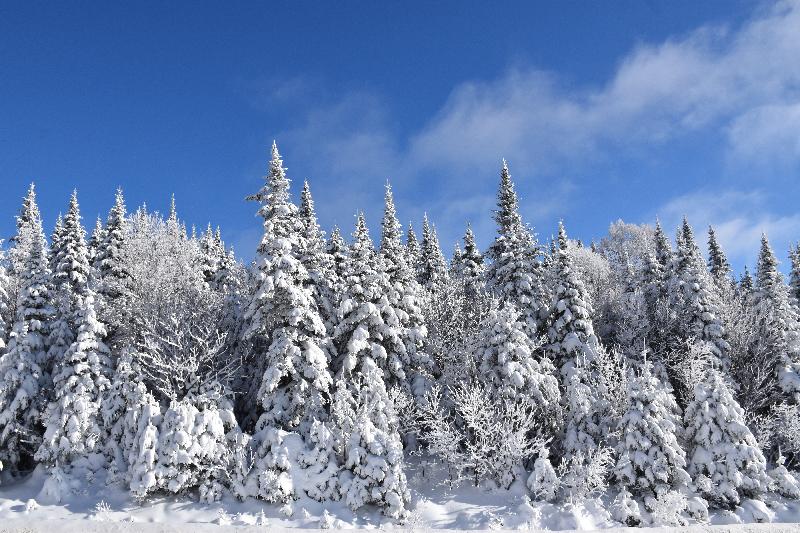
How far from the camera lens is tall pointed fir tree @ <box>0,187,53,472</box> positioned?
1095 inches

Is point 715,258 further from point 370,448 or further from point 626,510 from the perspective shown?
point 370,448

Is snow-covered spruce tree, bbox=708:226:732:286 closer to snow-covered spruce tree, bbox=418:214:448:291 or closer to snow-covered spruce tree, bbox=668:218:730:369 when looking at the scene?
snow-covered spruce tree, bbox=668:218:730:369

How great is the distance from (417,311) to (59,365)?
21.5m

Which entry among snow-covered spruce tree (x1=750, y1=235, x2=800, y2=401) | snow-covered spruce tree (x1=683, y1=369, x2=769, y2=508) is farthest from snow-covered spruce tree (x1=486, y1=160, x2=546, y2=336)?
snow-covered spruce tree (x1=750, y1=235, x2=800, y2=401)

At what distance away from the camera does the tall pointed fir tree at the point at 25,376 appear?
2781 cm

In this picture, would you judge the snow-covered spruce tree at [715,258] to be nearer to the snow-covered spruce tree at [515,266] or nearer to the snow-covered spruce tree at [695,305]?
the snow-covered spruce tree at [695,305]

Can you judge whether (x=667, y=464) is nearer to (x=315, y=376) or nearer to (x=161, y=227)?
(x=315, y=376)

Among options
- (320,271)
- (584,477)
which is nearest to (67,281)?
(320,271)

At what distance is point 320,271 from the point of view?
3384 centimetres

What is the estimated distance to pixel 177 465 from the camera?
2497cm

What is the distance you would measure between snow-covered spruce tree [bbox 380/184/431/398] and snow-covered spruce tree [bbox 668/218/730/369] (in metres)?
18.3

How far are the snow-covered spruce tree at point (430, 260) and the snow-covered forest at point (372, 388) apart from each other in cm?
1562

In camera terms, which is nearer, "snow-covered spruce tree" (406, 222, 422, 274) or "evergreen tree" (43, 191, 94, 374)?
"evergreen tree" (43, 191, 94, 374)

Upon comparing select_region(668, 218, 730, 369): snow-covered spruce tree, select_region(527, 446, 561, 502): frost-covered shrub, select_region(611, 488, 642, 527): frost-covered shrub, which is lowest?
select_region(611, 488, 642, 527): frost-covered shrub
